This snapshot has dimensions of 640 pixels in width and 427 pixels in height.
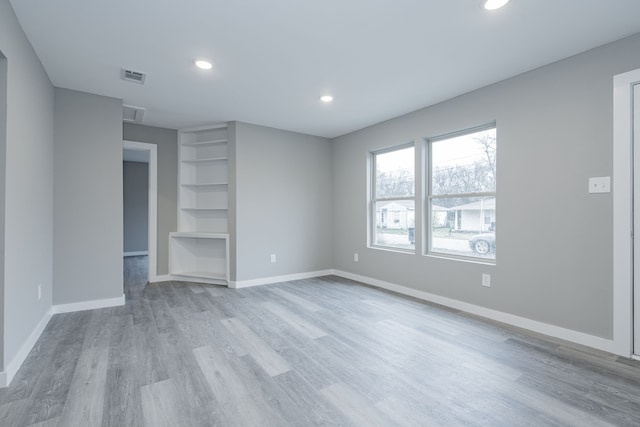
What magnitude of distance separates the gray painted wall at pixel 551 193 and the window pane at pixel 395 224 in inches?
27.0

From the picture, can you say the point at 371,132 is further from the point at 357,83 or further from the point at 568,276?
the point at 568,276

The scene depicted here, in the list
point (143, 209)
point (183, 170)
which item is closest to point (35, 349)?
point (183, 170)

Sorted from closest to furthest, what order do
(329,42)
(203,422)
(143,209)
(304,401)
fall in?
1. (203,422)
2. (304,401)
3. (329,42)
4. (143,209)

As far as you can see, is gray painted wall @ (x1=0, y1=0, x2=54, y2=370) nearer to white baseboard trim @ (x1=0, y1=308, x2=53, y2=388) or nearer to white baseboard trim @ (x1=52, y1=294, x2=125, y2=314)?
white baseboard trim @ (x1=0, y1=308, x2=53, y2=388)

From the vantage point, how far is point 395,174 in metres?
4.40

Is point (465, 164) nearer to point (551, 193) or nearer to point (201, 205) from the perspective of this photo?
point (551, 193)

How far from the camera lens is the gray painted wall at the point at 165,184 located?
472 centimetres

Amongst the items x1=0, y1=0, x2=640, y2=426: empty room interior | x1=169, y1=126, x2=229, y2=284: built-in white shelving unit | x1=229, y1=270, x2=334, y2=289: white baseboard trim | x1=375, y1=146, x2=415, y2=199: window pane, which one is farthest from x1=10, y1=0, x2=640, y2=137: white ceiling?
x1=229, y1=270, x2=334, y2=289: white baseboard trim

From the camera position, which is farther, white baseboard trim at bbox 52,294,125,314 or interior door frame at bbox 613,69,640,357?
white baseboard trim at bbox 52,294,125,314

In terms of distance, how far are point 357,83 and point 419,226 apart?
6.26 feet

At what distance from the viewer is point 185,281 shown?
186 inches

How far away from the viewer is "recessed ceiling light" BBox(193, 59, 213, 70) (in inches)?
105

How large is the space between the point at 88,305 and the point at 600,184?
5057 mm

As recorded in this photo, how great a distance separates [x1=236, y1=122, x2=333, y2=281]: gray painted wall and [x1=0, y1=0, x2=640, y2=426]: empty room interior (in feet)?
0.18
